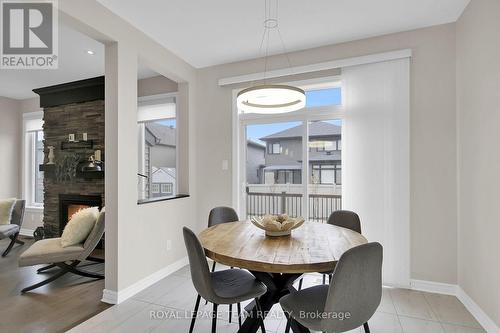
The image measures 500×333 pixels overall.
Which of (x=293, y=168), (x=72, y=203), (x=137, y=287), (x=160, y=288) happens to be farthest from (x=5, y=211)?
(x=293, y=168)

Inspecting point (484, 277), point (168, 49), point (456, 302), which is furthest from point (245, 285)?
point (168, 49)

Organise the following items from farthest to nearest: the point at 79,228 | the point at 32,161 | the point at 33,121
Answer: the point at 32,161, the point at 33,121, the point at 79,228

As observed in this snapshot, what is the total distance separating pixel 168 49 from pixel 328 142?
91.8 inches

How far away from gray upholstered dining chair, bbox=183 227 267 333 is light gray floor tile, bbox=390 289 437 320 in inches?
58.2

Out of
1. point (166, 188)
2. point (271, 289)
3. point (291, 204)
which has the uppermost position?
point (166, 188)

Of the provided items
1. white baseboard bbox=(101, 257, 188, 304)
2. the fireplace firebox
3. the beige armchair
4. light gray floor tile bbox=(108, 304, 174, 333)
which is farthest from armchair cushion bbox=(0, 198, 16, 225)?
light gray floor tile bbox=(108, 304, 174, 333)

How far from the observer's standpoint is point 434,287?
2.68m

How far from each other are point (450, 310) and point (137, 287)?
300 cm

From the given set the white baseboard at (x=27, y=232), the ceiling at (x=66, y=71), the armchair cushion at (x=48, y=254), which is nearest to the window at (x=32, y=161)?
the white baseboard at (x=27, y=232)

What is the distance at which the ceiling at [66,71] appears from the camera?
303cm

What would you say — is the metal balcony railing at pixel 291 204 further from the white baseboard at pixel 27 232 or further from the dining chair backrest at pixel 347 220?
the white baseboard at pixel 27 232

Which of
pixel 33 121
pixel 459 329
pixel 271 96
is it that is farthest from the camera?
pixel 33 121

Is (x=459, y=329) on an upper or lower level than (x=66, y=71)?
lower

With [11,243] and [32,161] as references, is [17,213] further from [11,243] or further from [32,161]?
[32,161]
